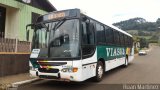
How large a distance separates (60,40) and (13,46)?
14.1 feet

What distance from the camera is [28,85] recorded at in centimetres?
973

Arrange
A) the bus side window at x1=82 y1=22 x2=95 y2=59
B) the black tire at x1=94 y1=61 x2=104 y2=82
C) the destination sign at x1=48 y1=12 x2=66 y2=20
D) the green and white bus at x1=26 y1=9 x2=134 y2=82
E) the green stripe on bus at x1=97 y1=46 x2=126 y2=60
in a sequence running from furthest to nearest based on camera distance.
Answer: the green stripe on bus at x1=97 y1=46 x2=126 y2=60 → the black tire at x1=94 y1=61 x2=104 y2=82 → the destination sign at x1=48 y1=12 x2=66 y2=20 → the bus side window at x1=82 y1=22 x2=95 y2=59 → the green and white bus at x1=26 y1=9 x2=134 y2=82

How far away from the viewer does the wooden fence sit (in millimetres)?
11289

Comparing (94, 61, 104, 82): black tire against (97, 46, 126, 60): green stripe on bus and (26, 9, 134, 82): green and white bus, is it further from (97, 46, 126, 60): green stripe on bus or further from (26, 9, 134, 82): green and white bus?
(97, 46, 126, 60): green stripe on bus

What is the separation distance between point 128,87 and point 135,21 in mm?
162956

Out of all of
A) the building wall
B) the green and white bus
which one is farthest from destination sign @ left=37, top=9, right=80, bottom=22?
the building wall

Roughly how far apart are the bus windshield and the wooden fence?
8.99ft

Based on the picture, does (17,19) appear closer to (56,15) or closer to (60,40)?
(56,15)

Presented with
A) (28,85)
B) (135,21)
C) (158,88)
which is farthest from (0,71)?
(135,21)

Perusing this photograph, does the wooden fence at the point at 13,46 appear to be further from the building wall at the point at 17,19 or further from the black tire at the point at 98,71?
the black tire at the point at 98,71

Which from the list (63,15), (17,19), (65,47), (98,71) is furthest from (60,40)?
(17,19)

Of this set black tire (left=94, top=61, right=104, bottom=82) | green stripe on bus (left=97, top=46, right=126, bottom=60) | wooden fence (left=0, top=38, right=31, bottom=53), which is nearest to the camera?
black tire (left=94, top=61, right=104, bottom=82)

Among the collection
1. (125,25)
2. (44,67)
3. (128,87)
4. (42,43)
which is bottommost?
(128,87)

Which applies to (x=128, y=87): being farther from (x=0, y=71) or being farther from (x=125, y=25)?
(x=125, y=25)
